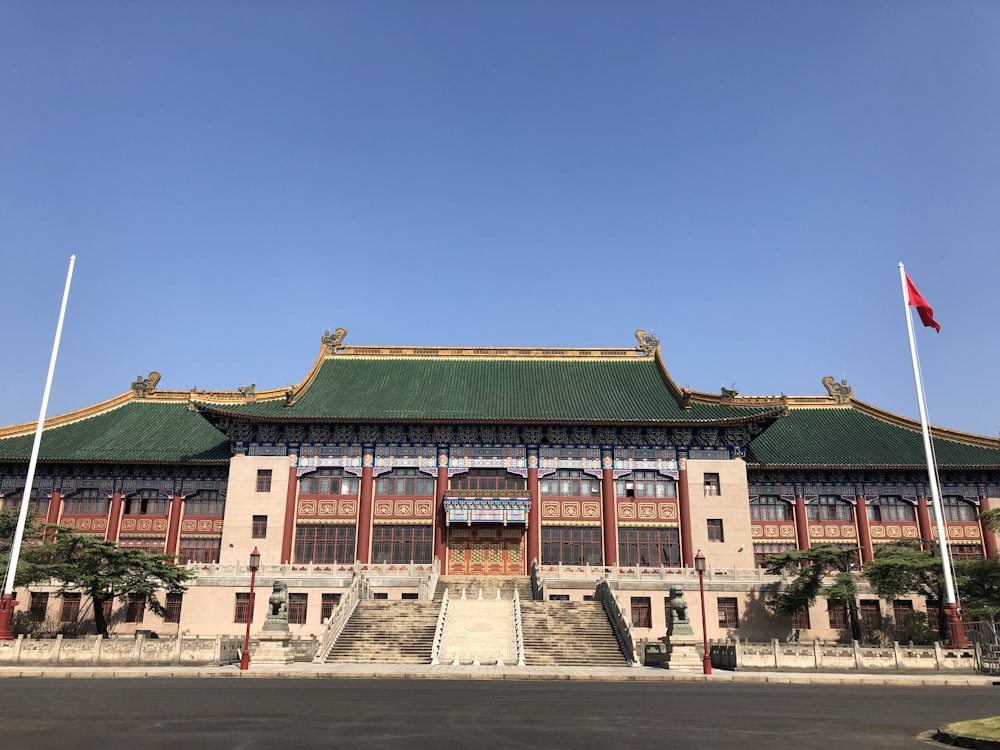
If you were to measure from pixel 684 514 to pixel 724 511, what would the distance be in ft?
7.30

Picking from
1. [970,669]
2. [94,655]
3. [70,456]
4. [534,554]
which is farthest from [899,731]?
[70,456]

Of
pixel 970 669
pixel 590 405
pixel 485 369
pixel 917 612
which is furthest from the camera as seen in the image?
pixel 485 369

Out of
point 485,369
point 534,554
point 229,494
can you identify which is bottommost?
point 534,554

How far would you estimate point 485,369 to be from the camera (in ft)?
171

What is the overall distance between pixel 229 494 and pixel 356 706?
29.8 m

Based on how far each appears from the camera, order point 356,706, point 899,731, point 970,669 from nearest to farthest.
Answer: point 899,731
point 356,706
point 970,669

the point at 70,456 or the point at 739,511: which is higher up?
the point at 70,456

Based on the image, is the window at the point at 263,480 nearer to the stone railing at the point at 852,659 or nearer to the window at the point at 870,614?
the stone railing at the point at 852,659

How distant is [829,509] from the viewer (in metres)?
46.5

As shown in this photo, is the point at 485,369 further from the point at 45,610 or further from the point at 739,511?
the point at 45,610

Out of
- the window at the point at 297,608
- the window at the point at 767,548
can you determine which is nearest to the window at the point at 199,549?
the window at the point at 297,608

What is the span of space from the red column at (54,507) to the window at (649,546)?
32542mm

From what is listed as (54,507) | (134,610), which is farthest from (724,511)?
(54,507)

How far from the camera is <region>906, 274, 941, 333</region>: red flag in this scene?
102 ft
